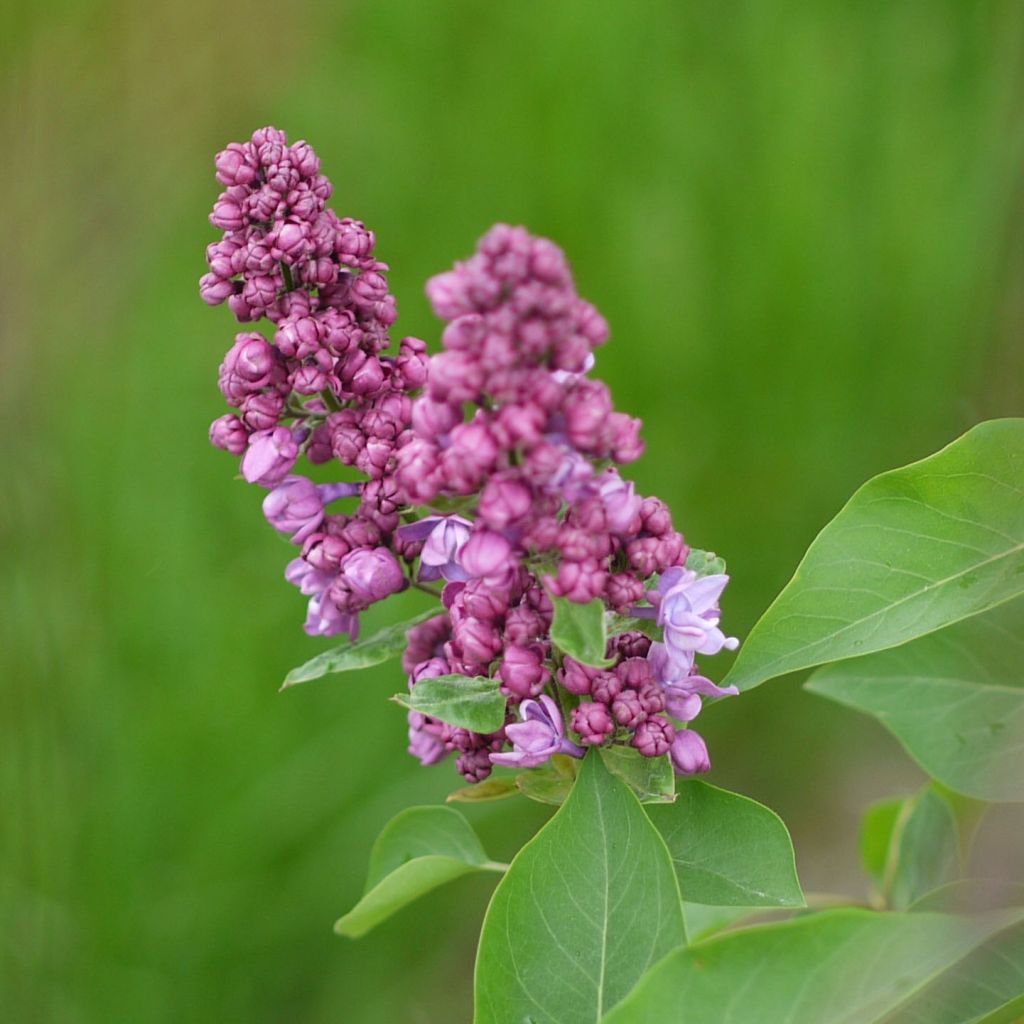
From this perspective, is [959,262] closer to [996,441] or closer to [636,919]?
[996,441]

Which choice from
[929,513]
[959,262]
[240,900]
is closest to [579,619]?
[929,513]

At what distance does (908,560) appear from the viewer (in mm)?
845

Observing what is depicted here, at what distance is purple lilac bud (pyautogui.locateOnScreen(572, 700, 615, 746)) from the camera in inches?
30.9

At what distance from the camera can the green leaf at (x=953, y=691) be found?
1103 mm

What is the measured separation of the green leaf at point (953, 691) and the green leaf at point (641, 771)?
346 mm

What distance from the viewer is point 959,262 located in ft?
9.23

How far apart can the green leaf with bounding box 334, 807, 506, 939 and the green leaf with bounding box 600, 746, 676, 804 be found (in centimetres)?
20

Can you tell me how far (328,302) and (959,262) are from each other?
7.42ft

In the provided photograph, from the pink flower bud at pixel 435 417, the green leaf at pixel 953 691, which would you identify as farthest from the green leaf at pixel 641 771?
the green leaf at pixel 953 691

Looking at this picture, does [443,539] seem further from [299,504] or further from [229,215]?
[229,215]

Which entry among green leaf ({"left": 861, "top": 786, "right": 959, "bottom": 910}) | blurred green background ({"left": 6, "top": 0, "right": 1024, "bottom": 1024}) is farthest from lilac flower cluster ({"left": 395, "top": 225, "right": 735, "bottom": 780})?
blurred green background ({"left": 6, "top": 0, "right": 1024, "bottom": 1024})

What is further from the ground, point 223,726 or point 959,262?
A: point 959,262

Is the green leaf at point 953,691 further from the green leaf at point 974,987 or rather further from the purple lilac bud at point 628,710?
the purple lilac bud at point 628,710

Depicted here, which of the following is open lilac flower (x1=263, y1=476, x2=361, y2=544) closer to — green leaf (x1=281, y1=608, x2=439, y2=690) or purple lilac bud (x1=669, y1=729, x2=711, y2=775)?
green leaf (x1=281, y1=608, x2=439, y2=690)
